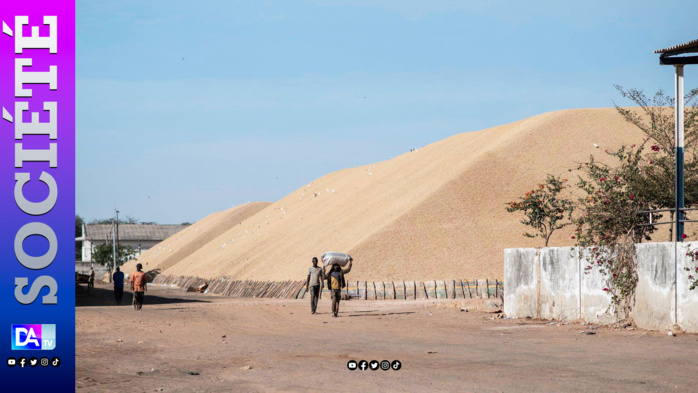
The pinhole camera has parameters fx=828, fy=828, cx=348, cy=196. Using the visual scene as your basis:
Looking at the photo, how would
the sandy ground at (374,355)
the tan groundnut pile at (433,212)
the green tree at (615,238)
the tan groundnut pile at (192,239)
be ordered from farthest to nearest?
the tan groundnut pile at (192,239) < the tan groundnut pile at (433,212) < the green tree at (615,238) < the sandy ground at (374,355)

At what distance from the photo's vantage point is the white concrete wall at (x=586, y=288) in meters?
18.1

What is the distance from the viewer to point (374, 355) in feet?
49.0

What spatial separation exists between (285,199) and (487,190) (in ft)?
122

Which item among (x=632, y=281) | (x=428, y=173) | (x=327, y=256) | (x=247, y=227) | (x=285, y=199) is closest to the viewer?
(x=632, y=281)

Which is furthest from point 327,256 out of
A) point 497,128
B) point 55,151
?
point 497,128

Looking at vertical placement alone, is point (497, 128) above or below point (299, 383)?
above

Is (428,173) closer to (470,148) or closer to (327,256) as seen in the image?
(470,148)

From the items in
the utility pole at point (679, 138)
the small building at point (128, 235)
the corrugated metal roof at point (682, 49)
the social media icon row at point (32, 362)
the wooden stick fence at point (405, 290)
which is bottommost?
the small building at point (128, 235)

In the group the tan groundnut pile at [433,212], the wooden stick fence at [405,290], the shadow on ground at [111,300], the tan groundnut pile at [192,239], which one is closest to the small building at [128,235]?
the tan groundnut pile at [192,239]

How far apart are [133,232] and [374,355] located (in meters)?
124

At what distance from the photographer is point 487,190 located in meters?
53.2

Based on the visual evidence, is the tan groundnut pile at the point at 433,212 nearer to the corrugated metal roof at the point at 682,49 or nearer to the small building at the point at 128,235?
the corrugated metal roof at the point at 682,49

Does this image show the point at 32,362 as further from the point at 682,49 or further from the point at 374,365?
the point at 682,49

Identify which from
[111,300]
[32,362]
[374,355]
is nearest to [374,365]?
[374,355]
